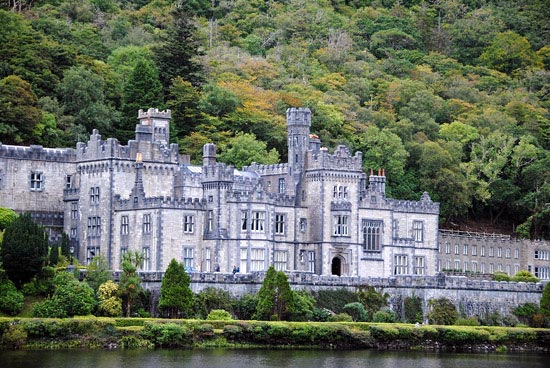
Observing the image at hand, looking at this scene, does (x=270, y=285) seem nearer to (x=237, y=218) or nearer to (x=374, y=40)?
(x=237, y=218)

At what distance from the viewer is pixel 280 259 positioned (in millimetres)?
117625

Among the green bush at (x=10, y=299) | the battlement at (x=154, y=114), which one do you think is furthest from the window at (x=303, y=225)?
the green bush at (x=10, y=299)

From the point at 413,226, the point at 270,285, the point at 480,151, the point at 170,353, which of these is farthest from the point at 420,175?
the point at 170,353

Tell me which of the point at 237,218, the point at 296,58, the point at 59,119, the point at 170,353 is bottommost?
the point at 170,353

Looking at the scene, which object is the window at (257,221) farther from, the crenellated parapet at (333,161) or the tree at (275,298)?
the tree at (275,298)

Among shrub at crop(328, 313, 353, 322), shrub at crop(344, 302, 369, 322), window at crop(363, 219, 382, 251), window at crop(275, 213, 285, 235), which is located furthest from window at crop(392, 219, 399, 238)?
shrub at crop(328, 313, 353, 322)

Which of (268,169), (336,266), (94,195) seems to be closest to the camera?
(94,195)

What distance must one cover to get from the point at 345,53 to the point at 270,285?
81.0 metres

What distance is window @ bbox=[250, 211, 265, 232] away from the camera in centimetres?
11462

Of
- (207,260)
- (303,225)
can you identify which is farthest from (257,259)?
(303,225)

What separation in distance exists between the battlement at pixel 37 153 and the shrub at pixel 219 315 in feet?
60.5

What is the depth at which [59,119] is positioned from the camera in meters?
129

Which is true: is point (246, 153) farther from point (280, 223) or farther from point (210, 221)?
point (210, 221)

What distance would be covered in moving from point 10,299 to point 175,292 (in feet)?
32.3
